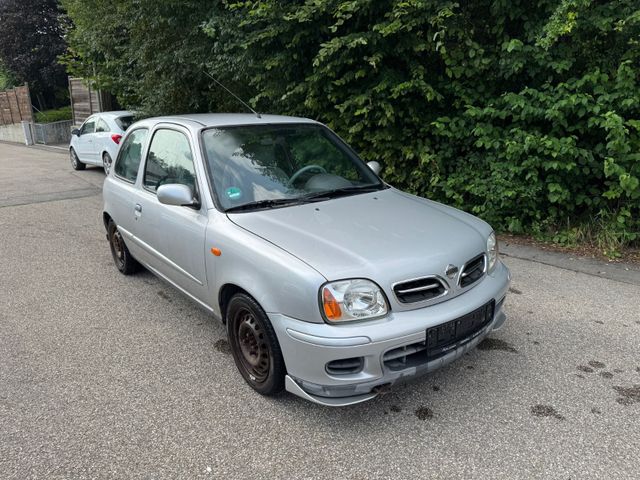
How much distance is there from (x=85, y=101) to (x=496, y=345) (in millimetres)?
19265

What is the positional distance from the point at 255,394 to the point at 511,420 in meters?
1.51

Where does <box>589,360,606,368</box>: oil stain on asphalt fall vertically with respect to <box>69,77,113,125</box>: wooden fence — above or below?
below

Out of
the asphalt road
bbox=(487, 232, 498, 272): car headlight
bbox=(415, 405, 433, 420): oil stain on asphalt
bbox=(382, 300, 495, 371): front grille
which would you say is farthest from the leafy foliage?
bbox=(415, 405, 433, 420): oil stain on asphalt

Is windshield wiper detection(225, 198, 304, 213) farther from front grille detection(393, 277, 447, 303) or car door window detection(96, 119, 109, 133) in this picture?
car door window detection(96, 119, 109, 133)

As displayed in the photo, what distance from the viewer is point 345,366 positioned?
2.45 m

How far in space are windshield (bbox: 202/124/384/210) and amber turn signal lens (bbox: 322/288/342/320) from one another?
3.34 ft

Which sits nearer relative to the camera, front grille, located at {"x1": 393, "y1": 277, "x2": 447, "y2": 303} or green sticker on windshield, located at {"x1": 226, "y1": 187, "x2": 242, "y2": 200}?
front grille, located at {"x1": 393, "y1": 277, "x2": 447, "y2": 303}

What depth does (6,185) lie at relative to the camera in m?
10.9

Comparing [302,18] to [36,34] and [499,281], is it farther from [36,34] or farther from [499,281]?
[36,34]

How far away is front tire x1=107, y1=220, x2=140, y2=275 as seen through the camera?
4930 millimetres

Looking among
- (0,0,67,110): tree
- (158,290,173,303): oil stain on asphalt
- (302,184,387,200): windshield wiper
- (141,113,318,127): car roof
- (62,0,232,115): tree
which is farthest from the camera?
(0,0,67,110): tree

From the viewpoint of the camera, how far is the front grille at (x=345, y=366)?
8.01ft

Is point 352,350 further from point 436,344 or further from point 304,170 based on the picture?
point 304,170

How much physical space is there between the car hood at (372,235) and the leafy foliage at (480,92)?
265cm
